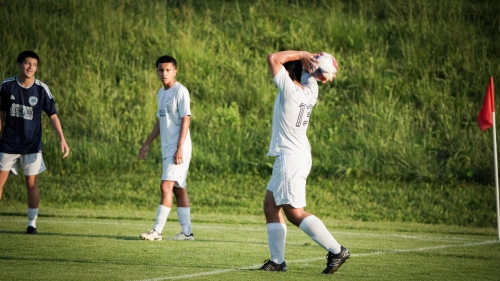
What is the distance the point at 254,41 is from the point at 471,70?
21.4 feet

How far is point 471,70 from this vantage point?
75.5ft

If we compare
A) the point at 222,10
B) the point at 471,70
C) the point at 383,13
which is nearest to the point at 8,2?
the point at 222,10

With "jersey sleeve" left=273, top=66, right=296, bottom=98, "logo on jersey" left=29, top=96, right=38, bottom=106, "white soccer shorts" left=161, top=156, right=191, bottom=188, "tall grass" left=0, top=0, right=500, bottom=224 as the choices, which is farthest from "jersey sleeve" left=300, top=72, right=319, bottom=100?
"tall grass" left=0, top=0, right=500, bottom=224

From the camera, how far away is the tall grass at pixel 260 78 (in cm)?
1959

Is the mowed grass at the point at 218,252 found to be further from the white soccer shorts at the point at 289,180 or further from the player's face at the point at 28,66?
the player's face at the point at 28,66

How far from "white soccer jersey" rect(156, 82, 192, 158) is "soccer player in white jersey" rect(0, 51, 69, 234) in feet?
4.32

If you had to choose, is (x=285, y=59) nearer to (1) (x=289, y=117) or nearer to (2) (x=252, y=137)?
(1) (x=289, y=117)

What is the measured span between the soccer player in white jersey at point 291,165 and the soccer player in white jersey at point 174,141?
2.97m

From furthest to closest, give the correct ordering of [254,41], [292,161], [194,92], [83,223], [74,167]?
[254,41] → [194,92] → [74,167] → [83,223] → [292,161]

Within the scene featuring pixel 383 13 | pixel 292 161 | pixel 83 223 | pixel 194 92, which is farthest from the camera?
pixel 383 13

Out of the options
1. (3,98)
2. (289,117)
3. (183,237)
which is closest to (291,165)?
(289,117)

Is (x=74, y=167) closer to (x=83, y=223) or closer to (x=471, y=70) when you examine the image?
(x=83, y=223)

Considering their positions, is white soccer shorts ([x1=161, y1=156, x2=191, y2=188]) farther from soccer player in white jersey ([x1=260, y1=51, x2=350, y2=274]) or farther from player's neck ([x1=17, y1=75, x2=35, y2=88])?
soccer player in white jersey ([x1=260, y1=51, x2=350, y2=274])

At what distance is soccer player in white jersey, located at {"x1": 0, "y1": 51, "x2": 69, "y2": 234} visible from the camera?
1069 centimetres
